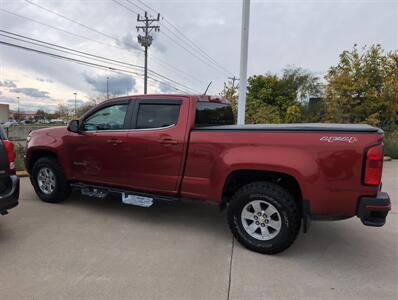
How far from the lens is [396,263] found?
342 cm

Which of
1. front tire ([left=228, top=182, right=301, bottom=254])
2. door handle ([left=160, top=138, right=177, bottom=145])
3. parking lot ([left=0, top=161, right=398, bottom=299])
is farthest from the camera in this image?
door handle ([left=160, top=138, right=177, bottom=145])

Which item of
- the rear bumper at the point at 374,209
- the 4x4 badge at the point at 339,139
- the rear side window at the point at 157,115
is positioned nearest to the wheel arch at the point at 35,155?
the rear side window at the point at 157,115

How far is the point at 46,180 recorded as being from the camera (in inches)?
210

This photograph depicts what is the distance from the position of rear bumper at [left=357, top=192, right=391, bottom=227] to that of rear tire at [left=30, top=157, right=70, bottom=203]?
14.5 feet

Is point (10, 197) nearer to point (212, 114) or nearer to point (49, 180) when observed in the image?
point (49, 180)

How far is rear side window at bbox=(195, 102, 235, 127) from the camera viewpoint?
14.0 feet

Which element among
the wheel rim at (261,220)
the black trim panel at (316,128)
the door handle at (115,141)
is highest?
the black trim panel at (316,128)

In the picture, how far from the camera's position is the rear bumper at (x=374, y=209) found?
3055 mm

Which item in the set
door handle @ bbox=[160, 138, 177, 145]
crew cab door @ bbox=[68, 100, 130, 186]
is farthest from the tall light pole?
door handle @ bbox=[160, 138, 177, 145]

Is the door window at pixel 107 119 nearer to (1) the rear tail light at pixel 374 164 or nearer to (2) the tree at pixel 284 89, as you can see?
(1) the rear tail light at pixel 374 164

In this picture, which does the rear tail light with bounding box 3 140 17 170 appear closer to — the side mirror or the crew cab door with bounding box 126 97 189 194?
the side mirror

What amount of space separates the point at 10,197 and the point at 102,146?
1409mm

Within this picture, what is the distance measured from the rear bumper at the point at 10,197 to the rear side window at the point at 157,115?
1716 millimetres

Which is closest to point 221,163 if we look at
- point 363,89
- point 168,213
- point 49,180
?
point 168,213
